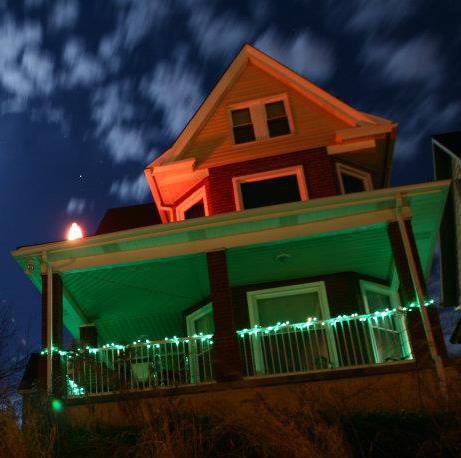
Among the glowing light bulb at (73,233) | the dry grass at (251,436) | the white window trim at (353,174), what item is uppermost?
the white window trim at (353,174)

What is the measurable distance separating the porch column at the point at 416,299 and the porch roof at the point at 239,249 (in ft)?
1.44

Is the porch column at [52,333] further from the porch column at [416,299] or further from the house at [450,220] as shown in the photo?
the house at [450,220]

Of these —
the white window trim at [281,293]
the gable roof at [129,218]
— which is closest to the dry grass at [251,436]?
the white window trim at [281,293]

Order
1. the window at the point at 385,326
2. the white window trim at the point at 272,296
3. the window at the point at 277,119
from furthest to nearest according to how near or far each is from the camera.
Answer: the window at the point at 277,119 < the white window trim at the point at 272,296 < the window at the point at 385,326

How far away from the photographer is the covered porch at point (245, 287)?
10.1 meters

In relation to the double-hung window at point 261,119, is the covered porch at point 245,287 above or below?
below

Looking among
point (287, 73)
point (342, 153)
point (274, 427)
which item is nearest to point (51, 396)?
point (274, 427)

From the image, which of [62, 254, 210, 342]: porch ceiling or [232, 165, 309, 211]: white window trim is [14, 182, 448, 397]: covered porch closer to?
[62, 254, 210, 342]: porch ceiling

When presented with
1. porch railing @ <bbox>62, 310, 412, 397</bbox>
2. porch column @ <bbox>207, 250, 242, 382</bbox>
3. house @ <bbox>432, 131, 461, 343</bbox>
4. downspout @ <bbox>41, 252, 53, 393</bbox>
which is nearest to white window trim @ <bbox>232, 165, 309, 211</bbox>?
porch column @ <bbox>207, 250, 242, 382</bbox>

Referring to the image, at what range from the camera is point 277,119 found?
1420cm

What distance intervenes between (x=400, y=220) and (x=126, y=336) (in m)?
8.29

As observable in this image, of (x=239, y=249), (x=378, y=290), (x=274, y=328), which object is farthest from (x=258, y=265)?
(x=378, y=290)

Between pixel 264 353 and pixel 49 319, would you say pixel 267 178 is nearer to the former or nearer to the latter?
pixel 264 353

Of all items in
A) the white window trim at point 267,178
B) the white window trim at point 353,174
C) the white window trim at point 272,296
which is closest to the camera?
the white window trim at point 272,296
